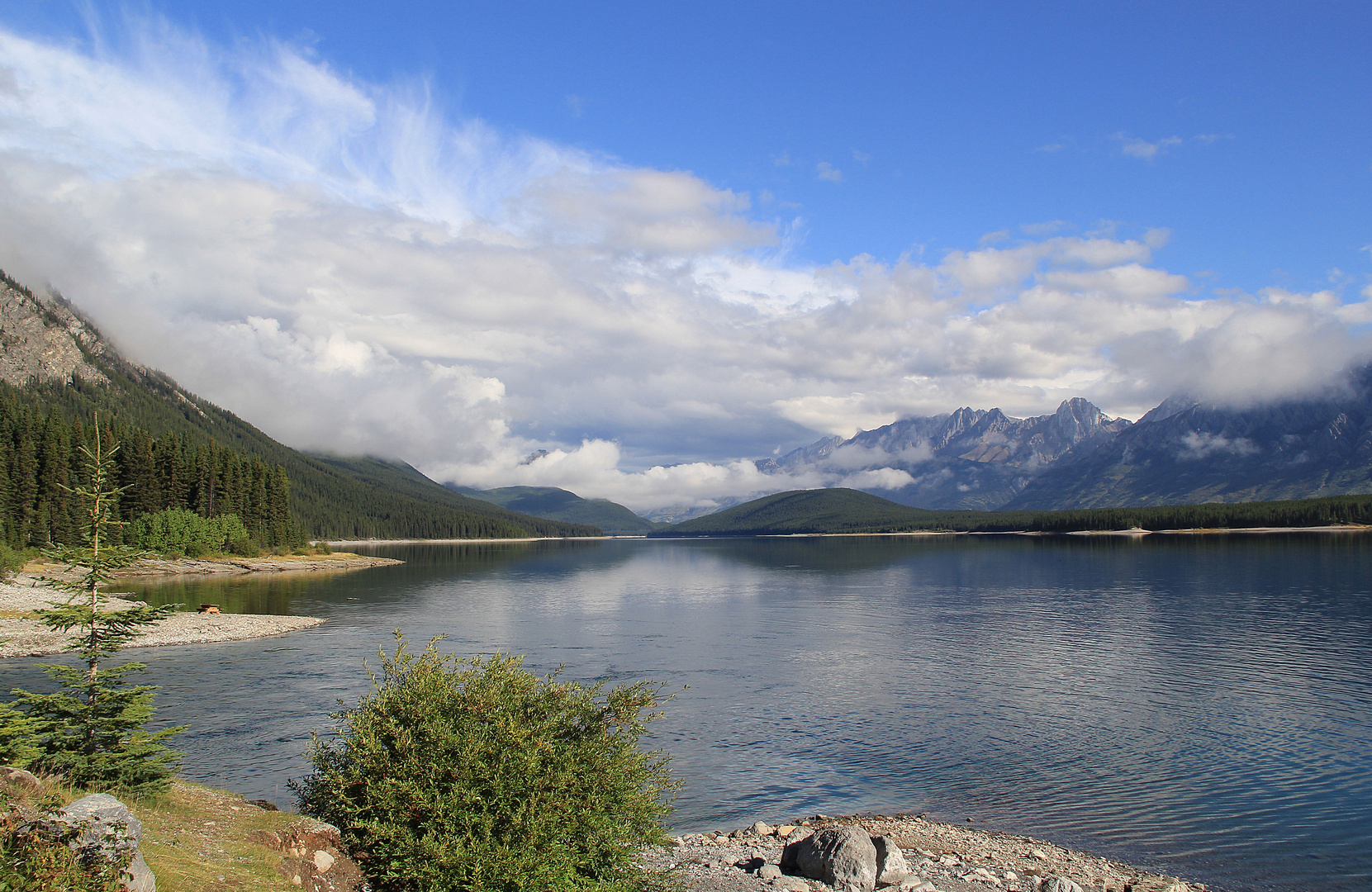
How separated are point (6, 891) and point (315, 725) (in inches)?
1215

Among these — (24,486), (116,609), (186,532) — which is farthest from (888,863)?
(186,532)

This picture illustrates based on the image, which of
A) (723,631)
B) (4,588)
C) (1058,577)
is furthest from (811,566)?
(4,588)

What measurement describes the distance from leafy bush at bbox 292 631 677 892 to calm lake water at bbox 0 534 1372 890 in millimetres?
12889

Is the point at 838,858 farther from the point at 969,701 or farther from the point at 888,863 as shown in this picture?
the point at 969,701

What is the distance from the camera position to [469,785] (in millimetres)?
15906

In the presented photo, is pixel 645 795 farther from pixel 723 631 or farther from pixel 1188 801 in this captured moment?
pixel 723 631

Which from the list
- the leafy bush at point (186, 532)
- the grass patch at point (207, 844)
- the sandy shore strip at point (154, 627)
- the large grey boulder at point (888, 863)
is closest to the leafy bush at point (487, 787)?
the grass patch at point (207, 844)

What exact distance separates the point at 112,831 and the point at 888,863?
740 inches

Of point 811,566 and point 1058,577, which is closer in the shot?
point 1058,577

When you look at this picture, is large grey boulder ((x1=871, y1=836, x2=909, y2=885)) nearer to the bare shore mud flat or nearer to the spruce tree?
the spruce tree

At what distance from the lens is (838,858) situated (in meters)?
21.6

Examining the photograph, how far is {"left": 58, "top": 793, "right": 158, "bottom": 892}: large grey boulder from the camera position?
1170cm

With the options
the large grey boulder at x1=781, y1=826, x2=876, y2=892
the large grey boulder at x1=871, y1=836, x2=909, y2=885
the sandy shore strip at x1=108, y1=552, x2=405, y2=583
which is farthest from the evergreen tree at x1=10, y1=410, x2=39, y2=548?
the large grey boulder at x1=871, y1=836, x2=909, y2=885

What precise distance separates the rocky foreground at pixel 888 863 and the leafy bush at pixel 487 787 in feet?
15.1
